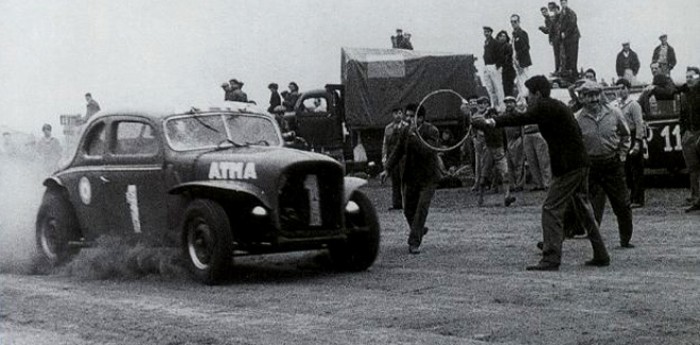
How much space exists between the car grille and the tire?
3054 millimetres

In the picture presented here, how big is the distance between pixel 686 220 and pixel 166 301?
823 centimetres

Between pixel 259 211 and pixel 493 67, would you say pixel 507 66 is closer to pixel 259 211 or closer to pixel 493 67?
pixel 493 67

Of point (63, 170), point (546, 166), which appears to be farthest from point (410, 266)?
point (546, 166)

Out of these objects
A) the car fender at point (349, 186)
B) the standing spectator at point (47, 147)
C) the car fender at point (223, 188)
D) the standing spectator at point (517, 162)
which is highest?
the car fender at point (223, 188)

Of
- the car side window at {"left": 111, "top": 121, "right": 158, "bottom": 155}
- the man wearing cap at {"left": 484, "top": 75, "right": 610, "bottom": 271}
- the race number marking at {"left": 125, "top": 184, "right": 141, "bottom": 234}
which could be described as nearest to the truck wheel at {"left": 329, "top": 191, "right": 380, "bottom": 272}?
the man wearing cap at {"left": 484, "top": 75, "right": 610, "bottom": 271}

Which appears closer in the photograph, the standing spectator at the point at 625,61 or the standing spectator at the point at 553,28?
the standing spectator at the point at 553,28

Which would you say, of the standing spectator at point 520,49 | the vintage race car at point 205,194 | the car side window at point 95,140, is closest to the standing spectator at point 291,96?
the standing spectator at point 520,49

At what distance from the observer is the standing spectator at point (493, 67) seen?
24.0 metres

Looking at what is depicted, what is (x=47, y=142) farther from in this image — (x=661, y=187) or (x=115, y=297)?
(x=115, y=297)

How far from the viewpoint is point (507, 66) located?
2402 cm

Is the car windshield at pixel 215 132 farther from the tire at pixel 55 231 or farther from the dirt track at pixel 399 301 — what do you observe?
the tire at pixel 55 231

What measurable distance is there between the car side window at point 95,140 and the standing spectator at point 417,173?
343 centimetres

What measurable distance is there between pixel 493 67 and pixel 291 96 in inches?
239

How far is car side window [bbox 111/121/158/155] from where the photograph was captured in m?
11.9
